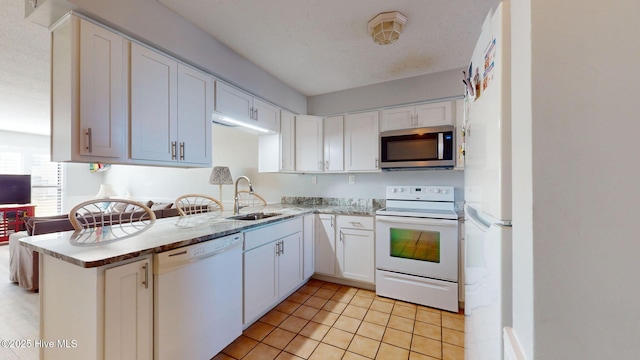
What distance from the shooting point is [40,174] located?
5.79 meters

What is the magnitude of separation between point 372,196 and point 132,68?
2.69 meters

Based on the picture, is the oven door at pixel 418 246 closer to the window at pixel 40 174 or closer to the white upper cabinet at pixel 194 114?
the white upper cabinet at pixel 194 114

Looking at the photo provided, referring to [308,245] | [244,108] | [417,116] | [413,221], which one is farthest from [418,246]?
[244,108]

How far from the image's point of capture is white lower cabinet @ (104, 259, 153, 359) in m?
1.13

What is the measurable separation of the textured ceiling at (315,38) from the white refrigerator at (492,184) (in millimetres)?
1074

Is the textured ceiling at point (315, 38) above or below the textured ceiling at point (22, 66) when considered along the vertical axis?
above

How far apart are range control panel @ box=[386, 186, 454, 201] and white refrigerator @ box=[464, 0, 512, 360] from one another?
187 centimetres

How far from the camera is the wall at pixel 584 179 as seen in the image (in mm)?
424

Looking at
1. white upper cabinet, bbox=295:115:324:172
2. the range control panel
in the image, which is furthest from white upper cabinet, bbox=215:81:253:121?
the range control panel

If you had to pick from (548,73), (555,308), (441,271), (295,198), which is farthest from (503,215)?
(295,198)

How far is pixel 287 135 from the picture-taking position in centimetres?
318

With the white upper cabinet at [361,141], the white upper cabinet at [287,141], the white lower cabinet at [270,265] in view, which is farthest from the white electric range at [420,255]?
the white upper cabinet at [287,141]

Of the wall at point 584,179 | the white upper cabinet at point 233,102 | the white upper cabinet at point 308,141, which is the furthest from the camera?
the white upper cabinet at point 308,141

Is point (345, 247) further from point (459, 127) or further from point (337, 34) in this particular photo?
point (337, 34)
